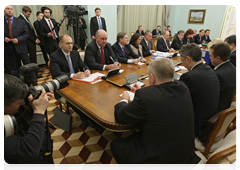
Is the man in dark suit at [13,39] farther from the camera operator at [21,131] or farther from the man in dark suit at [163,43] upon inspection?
the man in dark suit at [163,43]

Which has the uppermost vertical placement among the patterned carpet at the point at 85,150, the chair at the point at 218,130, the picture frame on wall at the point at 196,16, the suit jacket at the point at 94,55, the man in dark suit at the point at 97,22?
the picture frame on wall at the point at 196,16

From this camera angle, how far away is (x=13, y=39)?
9.75 feet

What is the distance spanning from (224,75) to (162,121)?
113 cm

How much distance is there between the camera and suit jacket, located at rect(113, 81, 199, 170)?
3.28 feet

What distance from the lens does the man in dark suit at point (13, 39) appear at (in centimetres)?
293

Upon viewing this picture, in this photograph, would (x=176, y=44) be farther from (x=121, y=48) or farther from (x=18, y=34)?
(x=18, y=34)

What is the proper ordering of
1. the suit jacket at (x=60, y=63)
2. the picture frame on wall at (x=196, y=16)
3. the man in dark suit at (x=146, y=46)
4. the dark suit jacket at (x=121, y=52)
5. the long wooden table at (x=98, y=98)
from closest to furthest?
the long wooden table at (x=98, y=98) → the suit jacket at (x=60, y=63) → the dark suit jacket at (x=121, y=52) → the man in dark suit at (x=146, y=46) → the picture frame on wall at (x=196, y=16)

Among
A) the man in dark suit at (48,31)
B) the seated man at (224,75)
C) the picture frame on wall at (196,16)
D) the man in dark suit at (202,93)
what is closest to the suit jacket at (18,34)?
the man in dark suit at (48,31)

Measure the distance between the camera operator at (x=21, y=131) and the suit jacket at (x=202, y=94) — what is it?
1316 mm

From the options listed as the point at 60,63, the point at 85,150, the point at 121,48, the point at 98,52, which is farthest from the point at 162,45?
the point at 85,150

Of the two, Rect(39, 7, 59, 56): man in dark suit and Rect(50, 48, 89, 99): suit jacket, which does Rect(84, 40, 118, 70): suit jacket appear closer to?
Rect(50, 48, 89, 99): suit jacket

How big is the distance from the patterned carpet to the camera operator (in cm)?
69

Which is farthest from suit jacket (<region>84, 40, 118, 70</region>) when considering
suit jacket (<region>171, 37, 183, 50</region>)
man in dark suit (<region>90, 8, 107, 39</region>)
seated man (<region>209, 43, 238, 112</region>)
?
suit jacket (<region>171, 37, 183, 50</region>)
